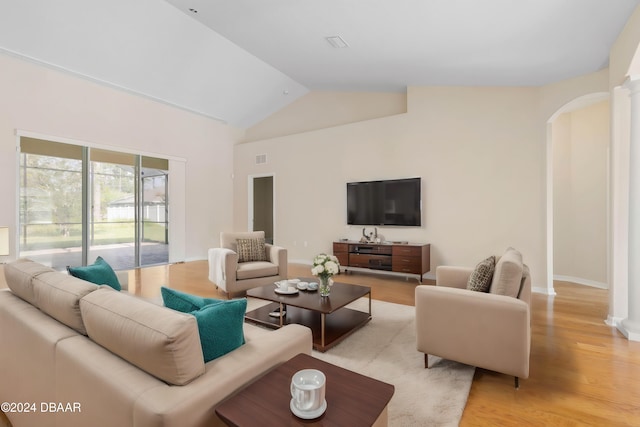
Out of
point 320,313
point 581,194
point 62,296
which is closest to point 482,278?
point 320,313

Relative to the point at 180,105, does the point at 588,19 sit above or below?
below

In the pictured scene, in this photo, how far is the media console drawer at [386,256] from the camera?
5.14 m

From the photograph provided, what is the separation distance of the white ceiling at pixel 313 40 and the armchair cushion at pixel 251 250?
3.02 meters

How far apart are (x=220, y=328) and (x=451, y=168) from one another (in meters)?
4.90

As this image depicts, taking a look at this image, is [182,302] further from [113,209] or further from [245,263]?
[113,209]

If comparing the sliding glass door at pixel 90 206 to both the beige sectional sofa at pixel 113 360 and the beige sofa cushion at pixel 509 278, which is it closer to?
the beige sectional sofa at pixel 113 360

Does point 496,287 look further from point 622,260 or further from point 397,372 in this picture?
point 622,260

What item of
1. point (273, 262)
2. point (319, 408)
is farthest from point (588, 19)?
point (273, 262)

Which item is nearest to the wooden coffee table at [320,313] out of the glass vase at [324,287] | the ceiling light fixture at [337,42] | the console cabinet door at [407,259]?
the glass vase at [324,287]

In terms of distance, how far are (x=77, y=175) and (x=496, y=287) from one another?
268 inches

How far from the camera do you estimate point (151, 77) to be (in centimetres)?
556

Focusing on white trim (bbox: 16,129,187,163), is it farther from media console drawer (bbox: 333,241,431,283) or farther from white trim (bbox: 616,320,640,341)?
white trim (bbox: 616,320,640,341)

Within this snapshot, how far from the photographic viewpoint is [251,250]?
468cm

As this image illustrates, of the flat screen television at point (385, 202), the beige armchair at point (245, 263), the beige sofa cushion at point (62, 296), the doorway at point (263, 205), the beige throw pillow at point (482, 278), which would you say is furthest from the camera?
the doorway at point (263, 205)
